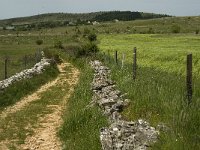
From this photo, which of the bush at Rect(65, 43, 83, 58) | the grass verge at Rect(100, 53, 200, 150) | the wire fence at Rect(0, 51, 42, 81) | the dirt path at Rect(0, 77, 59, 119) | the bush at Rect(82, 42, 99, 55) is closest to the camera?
the grass verge at Rect(100, 53, 200, 150)

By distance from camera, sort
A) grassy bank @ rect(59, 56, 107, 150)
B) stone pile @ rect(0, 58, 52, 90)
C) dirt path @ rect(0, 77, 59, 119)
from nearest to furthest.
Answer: grassy bank @ rect(59, 56, 107, 150)
dirt path @ rect(0, 77, 59, 119)
stone pile @ rect(0, 58, 52, 90)

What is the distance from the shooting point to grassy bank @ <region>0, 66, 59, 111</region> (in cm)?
1942

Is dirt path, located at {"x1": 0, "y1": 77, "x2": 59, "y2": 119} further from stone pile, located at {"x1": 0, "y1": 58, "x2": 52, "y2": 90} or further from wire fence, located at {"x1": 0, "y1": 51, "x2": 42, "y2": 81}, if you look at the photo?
wire fence, located at {"x1": 0, "y1": 51, "x2": 42, "y2": 81}

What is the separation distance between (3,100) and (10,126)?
4.05 meters

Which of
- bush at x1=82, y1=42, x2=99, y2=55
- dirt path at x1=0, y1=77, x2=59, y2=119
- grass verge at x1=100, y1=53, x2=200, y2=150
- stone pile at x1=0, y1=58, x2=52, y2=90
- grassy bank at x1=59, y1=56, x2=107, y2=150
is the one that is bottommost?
bush at x1=82, y1=42, x2=99, y2=55

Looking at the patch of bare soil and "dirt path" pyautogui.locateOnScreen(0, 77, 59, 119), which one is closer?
the patch of bare soil

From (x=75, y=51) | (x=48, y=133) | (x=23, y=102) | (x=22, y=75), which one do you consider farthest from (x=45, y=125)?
(x=75, y=51)

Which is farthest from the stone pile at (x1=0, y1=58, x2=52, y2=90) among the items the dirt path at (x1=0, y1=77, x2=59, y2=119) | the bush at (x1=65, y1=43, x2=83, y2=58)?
the bush at (x1=65, y1=43, x2=83, y2=58)

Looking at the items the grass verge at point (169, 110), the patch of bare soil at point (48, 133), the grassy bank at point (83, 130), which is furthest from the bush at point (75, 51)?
the grass verge at point (169, 110)

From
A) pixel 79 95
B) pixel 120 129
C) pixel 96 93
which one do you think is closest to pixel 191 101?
pixel 120 129

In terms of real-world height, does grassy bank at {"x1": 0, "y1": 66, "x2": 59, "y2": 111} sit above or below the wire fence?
above

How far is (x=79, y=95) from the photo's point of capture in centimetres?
1889

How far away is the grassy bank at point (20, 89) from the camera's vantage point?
1942 cm

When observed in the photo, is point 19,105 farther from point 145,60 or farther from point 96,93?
point 145,60
